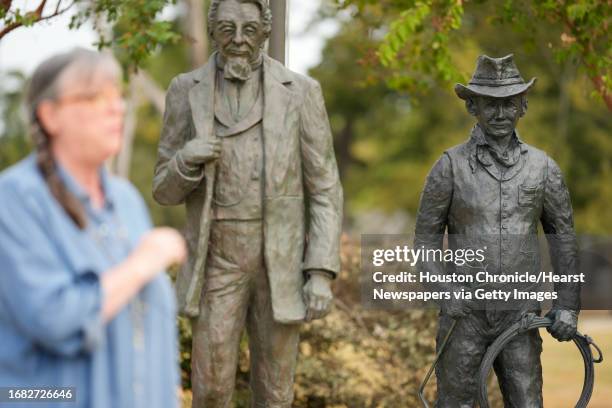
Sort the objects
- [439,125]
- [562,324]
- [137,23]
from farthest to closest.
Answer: [439,125], [137,23], [562,324]

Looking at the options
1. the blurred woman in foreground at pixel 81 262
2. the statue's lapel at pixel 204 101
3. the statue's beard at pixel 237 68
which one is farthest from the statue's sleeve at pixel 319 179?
the blurred woman in foreground at pixel 81 262

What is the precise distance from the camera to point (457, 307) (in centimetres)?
659

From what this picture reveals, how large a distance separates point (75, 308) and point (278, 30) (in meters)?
4.42

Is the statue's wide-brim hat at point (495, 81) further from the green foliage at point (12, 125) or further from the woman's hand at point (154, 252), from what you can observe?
the green foliage at point (12, 125)

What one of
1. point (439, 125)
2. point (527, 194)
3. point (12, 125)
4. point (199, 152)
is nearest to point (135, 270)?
point (199, 152)

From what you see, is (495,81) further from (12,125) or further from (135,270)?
(12,125)

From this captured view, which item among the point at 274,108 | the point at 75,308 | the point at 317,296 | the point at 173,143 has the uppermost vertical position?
the point at 274,108

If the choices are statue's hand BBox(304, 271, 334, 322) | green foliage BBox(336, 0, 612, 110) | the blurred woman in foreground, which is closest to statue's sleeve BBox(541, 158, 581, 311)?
statue's hand BBox(304, 271, 334, 322)

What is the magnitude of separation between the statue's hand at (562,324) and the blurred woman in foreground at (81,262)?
10.1 ft

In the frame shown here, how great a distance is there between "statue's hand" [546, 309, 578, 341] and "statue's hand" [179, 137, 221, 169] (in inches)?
83.7

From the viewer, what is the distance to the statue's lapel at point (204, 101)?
20.0ft

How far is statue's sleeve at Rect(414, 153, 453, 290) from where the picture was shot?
672cm

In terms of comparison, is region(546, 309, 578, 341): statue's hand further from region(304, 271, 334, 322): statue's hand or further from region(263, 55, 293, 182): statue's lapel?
region(263, 55, 293, 182): statue's lapel

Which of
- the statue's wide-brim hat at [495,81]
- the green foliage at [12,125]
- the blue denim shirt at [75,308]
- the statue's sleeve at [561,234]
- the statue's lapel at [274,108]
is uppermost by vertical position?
the green foliage at [12,125]
